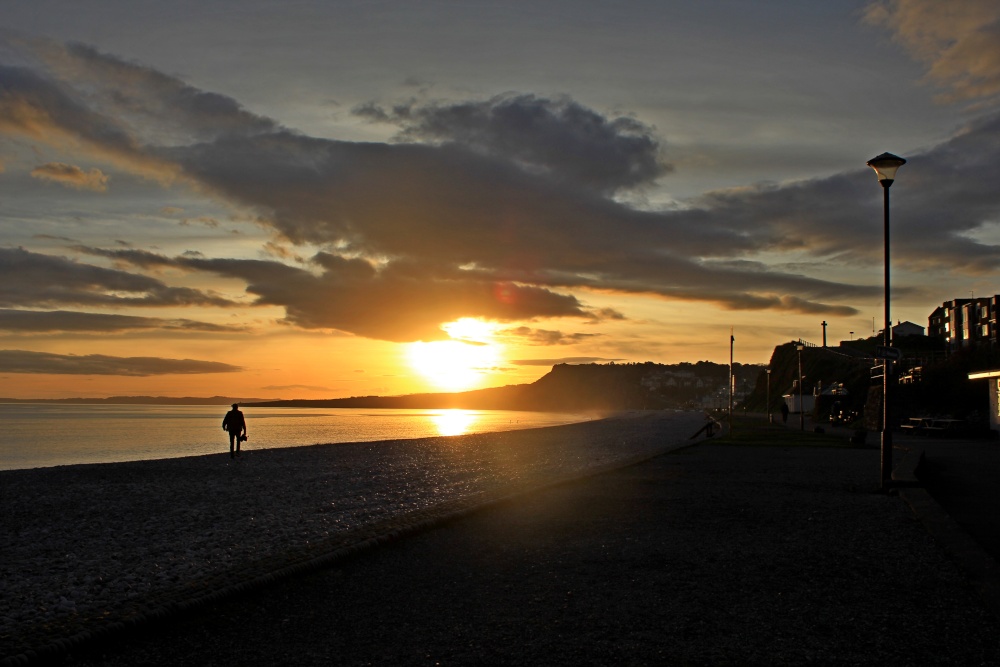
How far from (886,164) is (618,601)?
13.3 m

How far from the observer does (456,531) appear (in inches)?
458

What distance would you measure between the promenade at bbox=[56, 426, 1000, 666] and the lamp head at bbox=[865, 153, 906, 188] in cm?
733

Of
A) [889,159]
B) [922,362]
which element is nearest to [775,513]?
[889,159]

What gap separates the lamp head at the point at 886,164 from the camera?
16.9 metres

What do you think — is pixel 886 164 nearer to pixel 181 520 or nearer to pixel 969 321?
pixel 181 520

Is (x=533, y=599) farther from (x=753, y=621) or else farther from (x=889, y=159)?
(x=889, y=159)

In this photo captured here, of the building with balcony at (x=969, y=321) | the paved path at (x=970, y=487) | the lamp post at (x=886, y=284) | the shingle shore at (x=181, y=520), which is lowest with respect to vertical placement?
the shingle shore at (x=181, y=520)

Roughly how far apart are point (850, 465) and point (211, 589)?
20466 mm

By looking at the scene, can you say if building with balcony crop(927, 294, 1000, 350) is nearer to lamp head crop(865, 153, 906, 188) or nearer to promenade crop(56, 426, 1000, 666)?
lamp head crop(865, 153, 906, 188)

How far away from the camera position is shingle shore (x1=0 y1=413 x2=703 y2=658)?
27.6ft

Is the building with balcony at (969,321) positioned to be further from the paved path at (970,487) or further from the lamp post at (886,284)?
the lamp post at (886,284)

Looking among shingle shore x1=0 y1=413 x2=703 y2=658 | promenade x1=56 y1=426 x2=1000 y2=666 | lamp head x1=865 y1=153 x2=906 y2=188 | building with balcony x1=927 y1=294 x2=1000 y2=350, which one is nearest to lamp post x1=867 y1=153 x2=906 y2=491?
lamp head x1=865 y1=153 x2=906 y2=188

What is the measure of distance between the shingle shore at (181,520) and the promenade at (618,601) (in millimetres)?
652

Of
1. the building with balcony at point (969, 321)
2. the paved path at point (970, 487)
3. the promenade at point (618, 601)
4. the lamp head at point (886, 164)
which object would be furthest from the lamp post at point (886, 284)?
the building with balcony at point (969, 321)
